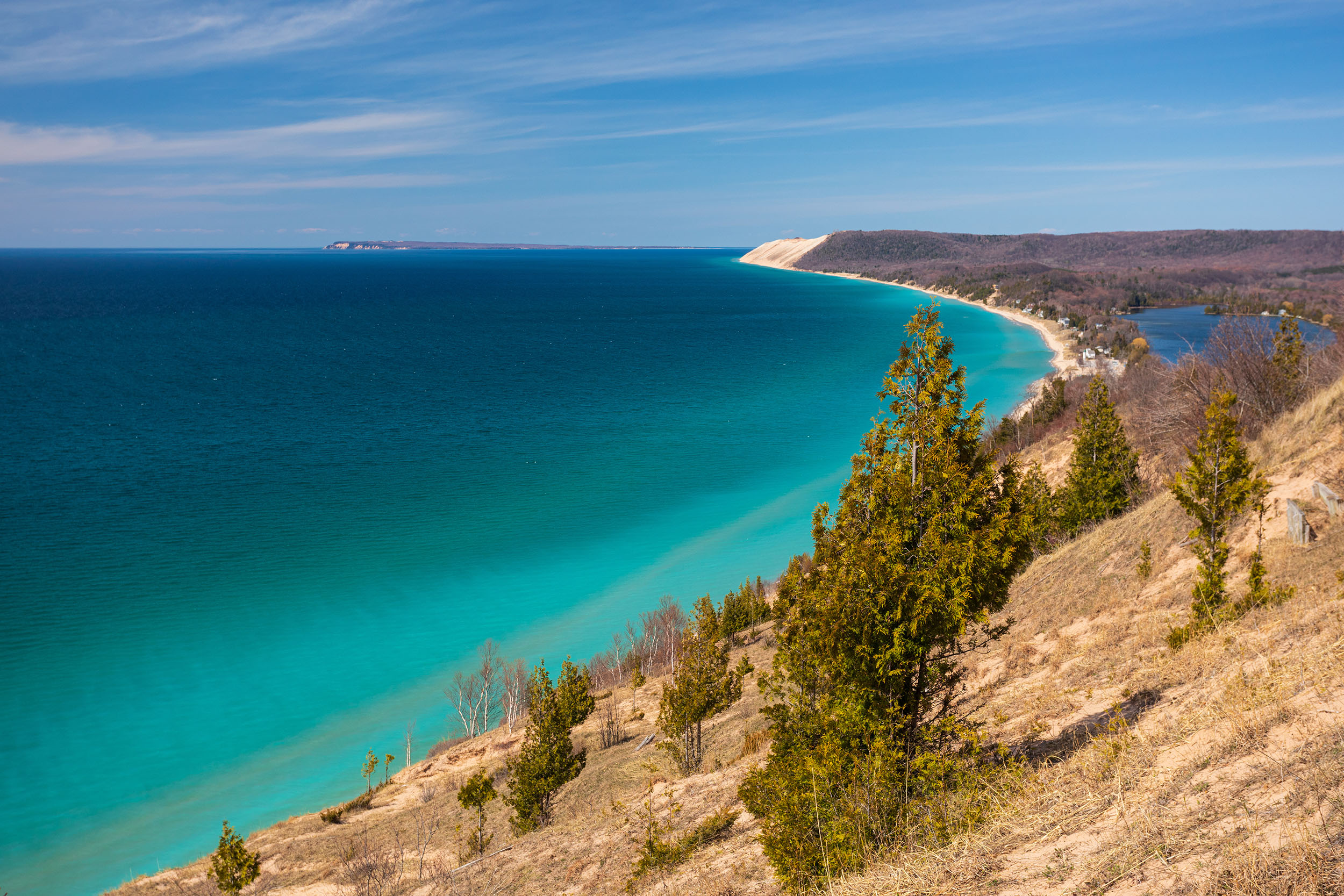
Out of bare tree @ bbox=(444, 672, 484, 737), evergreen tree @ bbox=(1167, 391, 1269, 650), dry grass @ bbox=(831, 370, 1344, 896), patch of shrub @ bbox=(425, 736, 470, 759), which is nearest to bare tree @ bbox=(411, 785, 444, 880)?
patch of shrub @ bbox=(425, 736, 470, 759)

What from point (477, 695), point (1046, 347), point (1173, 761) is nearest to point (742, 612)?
point (477, 695)

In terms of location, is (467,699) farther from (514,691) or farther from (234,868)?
(234,868)

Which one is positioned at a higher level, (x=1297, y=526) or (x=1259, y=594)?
(x=1297, y=526)

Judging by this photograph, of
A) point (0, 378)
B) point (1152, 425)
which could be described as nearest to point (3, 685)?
point (1152, 425)

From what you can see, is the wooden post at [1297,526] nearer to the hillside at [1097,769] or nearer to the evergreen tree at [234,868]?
the hillside at [1097,769]

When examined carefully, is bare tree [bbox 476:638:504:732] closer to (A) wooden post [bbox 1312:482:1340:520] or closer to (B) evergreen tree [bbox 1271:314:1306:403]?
(A) wooden post [bbox 1312:482:1340:520]

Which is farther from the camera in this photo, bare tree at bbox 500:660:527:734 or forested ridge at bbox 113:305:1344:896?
bare tree at bbox 500:660:527:734

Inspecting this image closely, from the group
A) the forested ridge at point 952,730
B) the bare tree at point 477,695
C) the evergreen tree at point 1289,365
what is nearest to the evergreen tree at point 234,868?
the forested ridge at point 952,730
